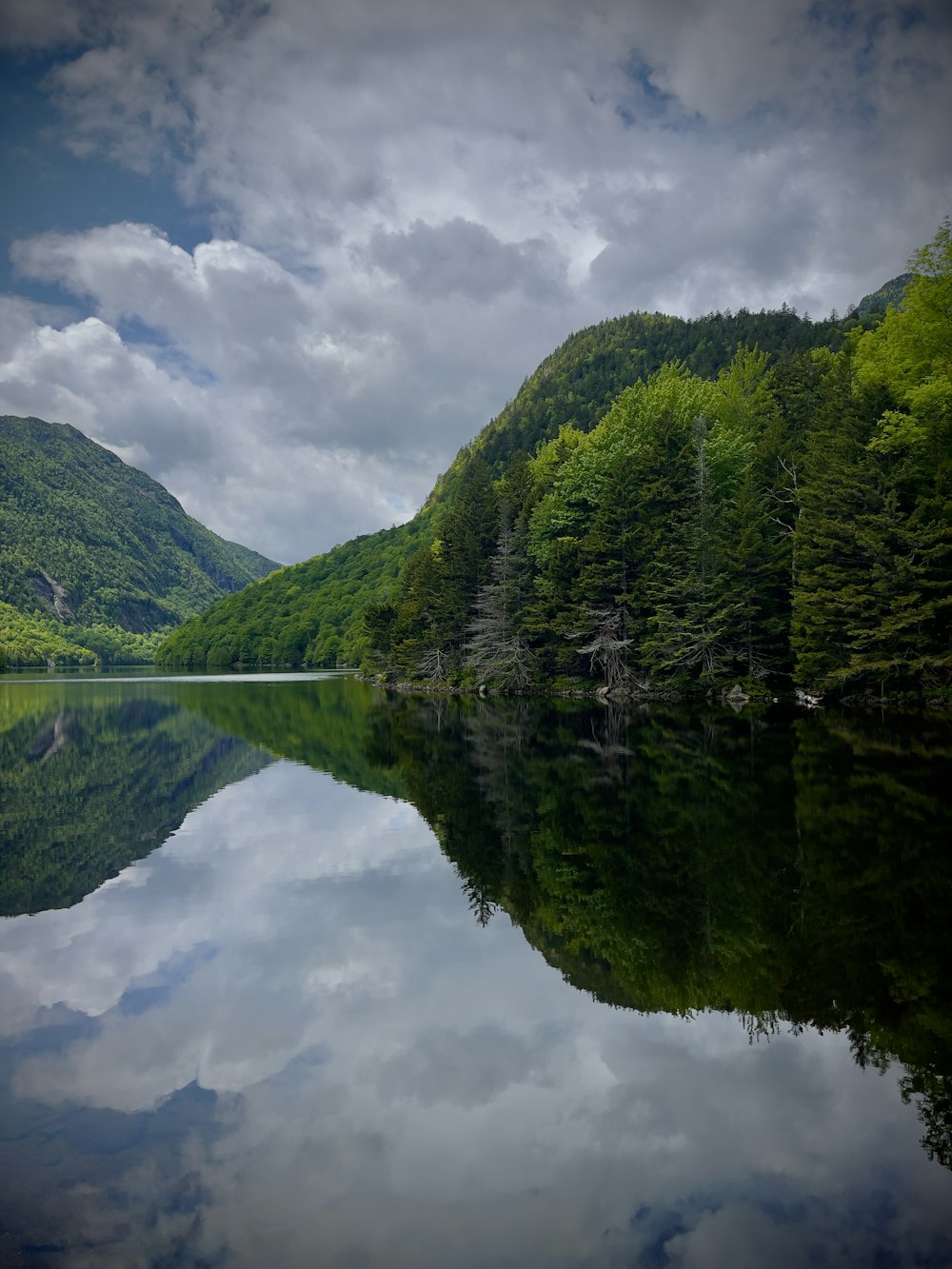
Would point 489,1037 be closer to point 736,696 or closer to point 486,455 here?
point 736,696

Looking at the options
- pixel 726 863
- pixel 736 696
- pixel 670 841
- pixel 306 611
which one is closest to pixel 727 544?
pixel 736 696

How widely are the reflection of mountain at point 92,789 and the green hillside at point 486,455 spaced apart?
82.6m

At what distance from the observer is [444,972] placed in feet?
27.1

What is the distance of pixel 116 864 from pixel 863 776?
15173 millimetres

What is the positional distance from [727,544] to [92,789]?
117 ft

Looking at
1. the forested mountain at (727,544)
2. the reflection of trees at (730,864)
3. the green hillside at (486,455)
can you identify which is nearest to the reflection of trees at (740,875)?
the reflection of trees at (730,864)

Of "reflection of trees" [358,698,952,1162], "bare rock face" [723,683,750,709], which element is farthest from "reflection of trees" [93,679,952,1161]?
"bare rock face" [723,683,750,709]

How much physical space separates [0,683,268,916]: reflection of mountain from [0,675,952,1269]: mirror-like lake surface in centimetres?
20

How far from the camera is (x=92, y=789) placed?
2006 cm

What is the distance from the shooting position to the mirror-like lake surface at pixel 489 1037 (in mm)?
4574

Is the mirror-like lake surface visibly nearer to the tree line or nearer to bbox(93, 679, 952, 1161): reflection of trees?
bbox(93, 679, 952, 1161): reflection of trees

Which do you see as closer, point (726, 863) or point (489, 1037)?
point (489, 1037)

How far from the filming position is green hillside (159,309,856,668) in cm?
13725

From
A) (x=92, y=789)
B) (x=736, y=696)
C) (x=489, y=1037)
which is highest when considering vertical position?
(x=736, y=696)
